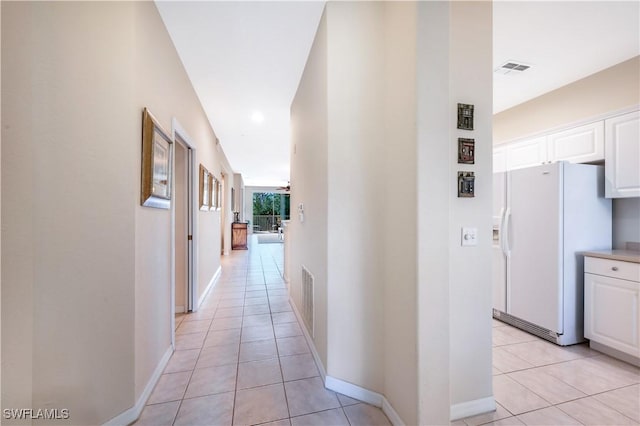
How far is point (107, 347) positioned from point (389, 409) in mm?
1710

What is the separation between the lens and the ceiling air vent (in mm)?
2662

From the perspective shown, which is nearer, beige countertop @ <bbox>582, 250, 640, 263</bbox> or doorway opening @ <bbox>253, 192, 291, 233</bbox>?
beige countertop @ <bbox>582, 250, 640, 263</bbox>

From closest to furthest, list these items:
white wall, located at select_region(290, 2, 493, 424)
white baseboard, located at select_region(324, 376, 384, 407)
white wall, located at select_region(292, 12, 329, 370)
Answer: white wall, located at select_region(290, 2, 493, 424), white baseboard, located at select_region(324, 376, 384, 407), white wall, located at select_region(292, 12, 329, 370)

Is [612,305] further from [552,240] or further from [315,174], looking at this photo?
[315,174]

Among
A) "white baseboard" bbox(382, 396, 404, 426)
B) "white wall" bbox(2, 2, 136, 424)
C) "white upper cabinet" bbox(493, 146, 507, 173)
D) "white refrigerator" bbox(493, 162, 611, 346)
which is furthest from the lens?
"white upper cabinet" bbox(493, 146, 507, 173)

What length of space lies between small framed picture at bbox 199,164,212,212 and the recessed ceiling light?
1.12 metres

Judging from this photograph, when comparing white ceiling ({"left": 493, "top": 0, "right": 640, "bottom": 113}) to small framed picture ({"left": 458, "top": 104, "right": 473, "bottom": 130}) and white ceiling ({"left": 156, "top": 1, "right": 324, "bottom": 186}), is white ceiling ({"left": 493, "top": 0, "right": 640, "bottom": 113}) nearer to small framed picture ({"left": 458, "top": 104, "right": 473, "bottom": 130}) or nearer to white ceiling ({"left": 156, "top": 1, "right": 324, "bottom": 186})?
small framed picture ({"left": 458, "top": 104, "right": 473, "bottom": 130})

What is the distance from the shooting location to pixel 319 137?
81.5 inches

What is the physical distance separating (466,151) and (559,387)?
190cm

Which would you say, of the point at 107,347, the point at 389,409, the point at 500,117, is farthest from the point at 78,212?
the point at 500,117

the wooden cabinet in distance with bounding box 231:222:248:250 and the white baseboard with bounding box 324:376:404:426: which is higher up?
the wooden cabinet in distance with bounding box 231:222:248:250

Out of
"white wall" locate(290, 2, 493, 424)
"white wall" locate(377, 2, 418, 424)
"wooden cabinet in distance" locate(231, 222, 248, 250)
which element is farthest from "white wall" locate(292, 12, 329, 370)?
"wooden cabinet in distance" locate(231, 222, 248, 250)

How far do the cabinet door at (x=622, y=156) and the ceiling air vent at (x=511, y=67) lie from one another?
0.95 metres

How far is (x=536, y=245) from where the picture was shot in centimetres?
266
